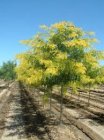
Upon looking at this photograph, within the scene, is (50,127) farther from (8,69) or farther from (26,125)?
(8,69)

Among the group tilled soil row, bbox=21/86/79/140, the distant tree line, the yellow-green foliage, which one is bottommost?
tilled soil row, bbox=21/86/79/140

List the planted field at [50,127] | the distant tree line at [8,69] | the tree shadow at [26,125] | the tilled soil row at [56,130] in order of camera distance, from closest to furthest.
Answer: the tilled soil row at [56,130]
the planted field at [50,127]
the tree shadow at [26,125]
the distant tree line at [8,69]

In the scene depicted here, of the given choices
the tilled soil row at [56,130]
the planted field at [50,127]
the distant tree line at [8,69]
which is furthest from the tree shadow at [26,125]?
the distant tree line at [8,69]

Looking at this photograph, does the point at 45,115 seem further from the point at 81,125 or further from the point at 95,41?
the point at 95,41

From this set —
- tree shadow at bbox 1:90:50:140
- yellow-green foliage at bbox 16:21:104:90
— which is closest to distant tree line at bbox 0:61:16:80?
tree shadow at bbox 1:90:50:140

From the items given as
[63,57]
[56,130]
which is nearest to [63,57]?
[63,57]

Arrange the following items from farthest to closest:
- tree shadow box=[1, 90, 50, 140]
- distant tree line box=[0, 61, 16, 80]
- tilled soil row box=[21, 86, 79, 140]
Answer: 1. distant tree line box=[0, 61, 16, 80]
2. tree shadow box=[1, 90, 50, 140]
3. tilled soil row box=[21, 86, 79, 140]

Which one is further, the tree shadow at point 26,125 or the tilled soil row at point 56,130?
the tree shadow at point 26,125

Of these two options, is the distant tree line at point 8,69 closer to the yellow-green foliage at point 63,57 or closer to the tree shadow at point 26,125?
the tree shadow at point 26,125

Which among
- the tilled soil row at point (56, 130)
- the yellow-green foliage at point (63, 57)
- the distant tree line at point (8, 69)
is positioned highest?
the distant tree line at point (8, 69)

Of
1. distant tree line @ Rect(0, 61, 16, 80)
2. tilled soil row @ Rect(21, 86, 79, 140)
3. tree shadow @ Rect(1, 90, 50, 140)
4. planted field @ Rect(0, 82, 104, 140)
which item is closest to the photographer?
tilled soil row @ Rect(21, 86, 79, 140)

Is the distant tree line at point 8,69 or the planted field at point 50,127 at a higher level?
the distant tree line at point 8,69

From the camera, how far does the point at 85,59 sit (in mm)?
20094

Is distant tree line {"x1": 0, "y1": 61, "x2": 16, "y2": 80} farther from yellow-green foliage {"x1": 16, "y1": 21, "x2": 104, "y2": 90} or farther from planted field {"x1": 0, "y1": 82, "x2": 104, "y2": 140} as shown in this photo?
yellow-green foliage {"x1": 16, "y1": 21, "x2": 104, "y2": 90}
